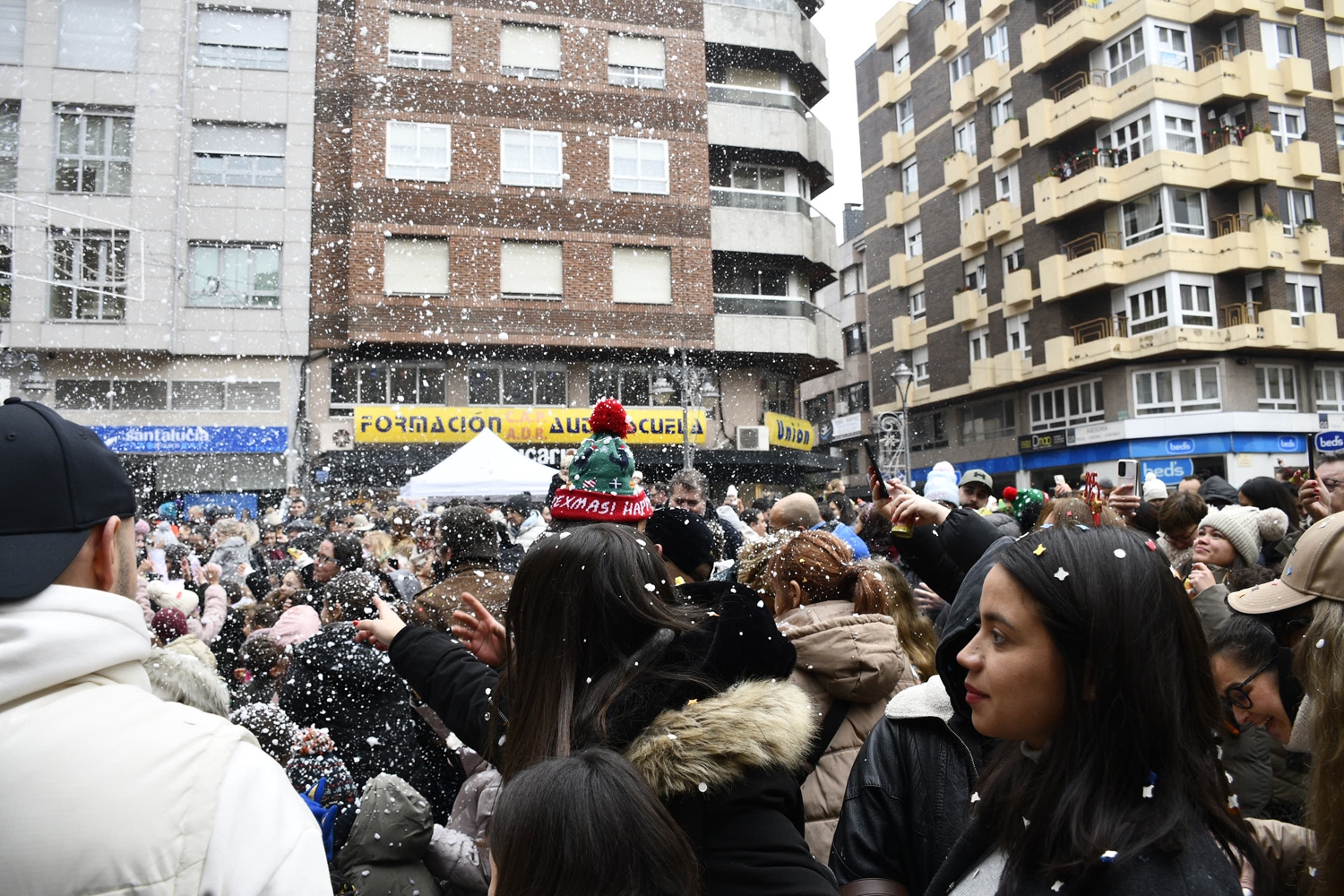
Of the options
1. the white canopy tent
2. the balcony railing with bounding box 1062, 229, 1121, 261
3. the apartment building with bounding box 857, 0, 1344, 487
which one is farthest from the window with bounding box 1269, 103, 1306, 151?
the white canopy tent

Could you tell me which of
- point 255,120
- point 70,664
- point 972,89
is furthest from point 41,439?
point 972,89

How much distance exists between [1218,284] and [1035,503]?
91.6 ft

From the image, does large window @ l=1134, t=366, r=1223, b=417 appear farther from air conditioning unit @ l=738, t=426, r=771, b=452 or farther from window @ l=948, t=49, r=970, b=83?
window @ l=948, t=49, r=970, b=83

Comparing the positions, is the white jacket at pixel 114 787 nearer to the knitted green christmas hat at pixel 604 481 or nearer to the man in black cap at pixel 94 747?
the man in black cap at pixel 94 747

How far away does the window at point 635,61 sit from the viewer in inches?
1065

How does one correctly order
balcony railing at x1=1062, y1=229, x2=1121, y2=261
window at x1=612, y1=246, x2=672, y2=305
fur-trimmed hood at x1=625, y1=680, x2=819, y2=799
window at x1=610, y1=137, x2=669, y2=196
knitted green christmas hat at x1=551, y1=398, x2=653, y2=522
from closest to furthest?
fur-trimmed hood at x1=625, y1=680, x2=819, y2=799 → knitted green christmas hat at x1=551, y1=398, x2=653, y2=522 → window at x1=612, y1=246, x2=672, y2=305 → window at x1=610, y1=137, x2=669, y2=196 → balcony railing at x1=1062, y1=229, x2=1121, y2=261

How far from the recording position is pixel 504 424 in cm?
2530

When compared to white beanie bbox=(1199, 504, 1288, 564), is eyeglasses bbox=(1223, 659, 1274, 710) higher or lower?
lower

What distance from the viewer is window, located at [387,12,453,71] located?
83.8 feet

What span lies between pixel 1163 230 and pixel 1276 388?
679 centimetres

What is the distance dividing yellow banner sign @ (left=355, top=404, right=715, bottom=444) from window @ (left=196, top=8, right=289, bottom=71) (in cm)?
1126

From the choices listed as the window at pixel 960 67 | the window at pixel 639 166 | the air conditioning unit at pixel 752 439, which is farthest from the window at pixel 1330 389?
the window at pixel 639 166

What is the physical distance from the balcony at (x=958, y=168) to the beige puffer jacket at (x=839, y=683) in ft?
126

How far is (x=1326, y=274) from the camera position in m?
30.1
